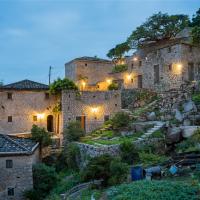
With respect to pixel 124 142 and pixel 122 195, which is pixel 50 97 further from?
pixel 122 195

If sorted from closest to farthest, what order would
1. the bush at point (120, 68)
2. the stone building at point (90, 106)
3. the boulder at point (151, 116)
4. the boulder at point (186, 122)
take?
1. the boulder at point (186, 122)
2. the boulder at point (151, 116)
3. the stone building at point (90, 106)
4. the bush at point (120, 68)

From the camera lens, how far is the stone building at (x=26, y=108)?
3023 centimetres

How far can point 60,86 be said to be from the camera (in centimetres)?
3022

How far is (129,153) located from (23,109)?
11867mm

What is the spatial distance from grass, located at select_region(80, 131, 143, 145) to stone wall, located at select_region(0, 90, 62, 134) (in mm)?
5189

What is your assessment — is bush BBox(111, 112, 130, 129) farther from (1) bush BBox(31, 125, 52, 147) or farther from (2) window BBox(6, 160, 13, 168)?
(2) window BBox(6, 160, 13, 168)

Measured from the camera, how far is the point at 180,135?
2455 cm

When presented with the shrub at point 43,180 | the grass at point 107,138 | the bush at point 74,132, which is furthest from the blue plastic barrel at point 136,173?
the bush at point 74,132

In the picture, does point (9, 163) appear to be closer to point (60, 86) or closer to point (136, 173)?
point (60, 86)

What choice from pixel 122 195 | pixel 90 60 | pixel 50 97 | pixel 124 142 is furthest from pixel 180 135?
pixel 90 60

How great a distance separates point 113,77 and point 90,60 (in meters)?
3.97

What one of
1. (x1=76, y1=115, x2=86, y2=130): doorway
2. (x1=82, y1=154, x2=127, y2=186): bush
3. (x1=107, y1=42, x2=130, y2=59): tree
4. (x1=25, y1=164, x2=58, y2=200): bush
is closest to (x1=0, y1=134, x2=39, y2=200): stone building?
(x1=25, y1=164, x2=58, y2=200): bush

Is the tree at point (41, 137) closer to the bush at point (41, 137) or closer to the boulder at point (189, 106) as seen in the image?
the bush at point (41, 137)

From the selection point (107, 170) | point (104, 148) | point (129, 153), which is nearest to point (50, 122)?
point (104, 148)
